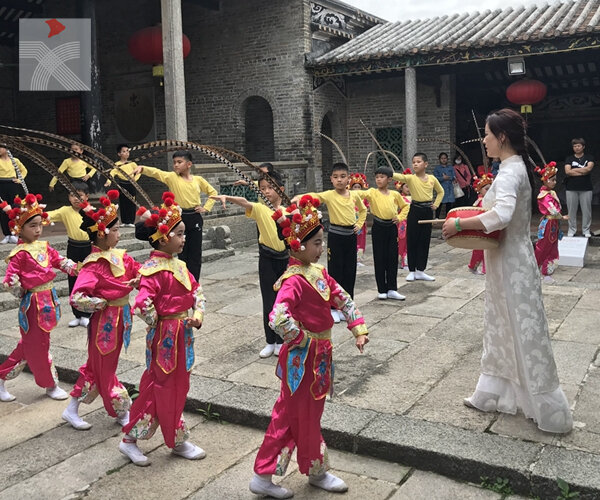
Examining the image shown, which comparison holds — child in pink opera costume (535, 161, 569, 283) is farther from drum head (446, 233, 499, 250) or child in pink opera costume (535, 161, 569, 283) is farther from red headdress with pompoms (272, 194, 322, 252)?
red headdress with pompoms (272, 194, 322, 252)

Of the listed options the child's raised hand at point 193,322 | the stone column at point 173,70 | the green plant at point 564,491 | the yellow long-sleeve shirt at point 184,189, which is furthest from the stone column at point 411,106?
the green plant at point 564,491

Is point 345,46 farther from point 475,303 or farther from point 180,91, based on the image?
point 475,303

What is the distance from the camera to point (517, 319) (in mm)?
3766

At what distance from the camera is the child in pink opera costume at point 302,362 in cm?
322

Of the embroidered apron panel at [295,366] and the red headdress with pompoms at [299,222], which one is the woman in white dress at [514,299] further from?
the embroidered apron panel at [295,366]

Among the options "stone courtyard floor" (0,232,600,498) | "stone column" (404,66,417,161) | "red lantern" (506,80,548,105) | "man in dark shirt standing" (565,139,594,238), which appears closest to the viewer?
"stone courtyard floor" (0,232,600,498)

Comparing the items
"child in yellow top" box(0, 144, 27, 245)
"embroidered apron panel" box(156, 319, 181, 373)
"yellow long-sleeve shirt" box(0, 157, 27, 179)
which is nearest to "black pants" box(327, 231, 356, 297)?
"embroidered apron panel" box(156, 319, 181, 373)

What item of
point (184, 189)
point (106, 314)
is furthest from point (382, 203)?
point (106, 314)

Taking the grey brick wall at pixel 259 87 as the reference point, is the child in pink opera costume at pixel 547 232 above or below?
below

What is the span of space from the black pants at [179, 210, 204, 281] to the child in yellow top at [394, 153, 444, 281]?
2.61 metres

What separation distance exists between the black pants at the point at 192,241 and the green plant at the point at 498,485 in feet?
16.1

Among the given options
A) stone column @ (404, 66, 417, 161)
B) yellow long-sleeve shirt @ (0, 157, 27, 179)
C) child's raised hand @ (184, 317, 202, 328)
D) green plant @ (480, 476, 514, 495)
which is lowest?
green plant @ (480, 476, 514, 495)

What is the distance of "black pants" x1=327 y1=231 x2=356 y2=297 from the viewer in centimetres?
643

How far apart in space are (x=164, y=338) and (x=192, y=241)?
417 cm
